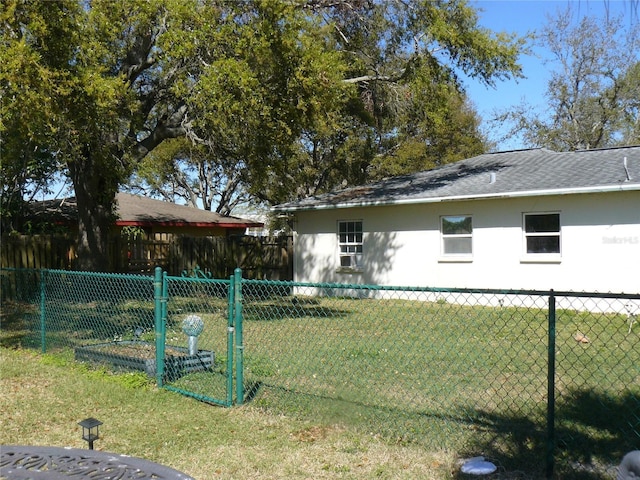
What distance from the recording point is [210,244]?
834 inches

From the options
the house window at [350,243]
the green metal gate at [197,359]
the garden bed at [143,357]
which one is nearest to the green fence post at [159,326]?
the green metal gate at [197,359]

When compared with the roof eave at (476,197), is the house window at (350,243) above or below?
below

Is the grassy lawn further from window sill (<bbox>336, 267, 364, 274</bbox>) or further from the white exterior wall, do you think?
window sill (<bbox>336, 267, 364, 274</bbox>)

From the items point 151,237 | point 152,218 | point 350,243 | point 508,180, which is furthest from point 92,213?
point 508,180

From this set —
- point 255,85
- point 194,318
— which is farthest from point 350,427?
point 255,85

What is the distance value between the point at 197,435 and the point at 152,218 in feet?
→ 66.2

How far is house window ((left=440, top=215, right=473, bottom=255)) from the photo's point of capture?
50.2ft

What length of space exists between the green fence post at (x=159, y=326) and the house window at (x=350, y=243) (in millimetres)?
10949

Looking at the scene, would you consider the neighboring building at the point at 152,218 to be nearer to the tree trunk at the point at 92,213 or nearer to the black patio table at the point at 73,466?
the tree trunk at the point at 92,213

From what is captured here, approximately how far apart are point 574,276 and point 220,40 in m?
8.98

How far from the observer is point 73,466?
3.25 meters

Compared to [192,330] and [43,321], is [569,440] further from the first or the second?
[43,321]

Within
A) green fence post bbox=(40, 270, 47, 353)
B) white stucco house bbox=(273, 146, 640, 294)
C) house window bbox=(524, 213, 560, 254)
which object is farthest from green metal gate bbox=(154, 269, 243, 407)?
house window bbox=(524, 213, 560, 254)

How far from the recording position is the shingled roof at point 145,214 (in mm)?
22438
